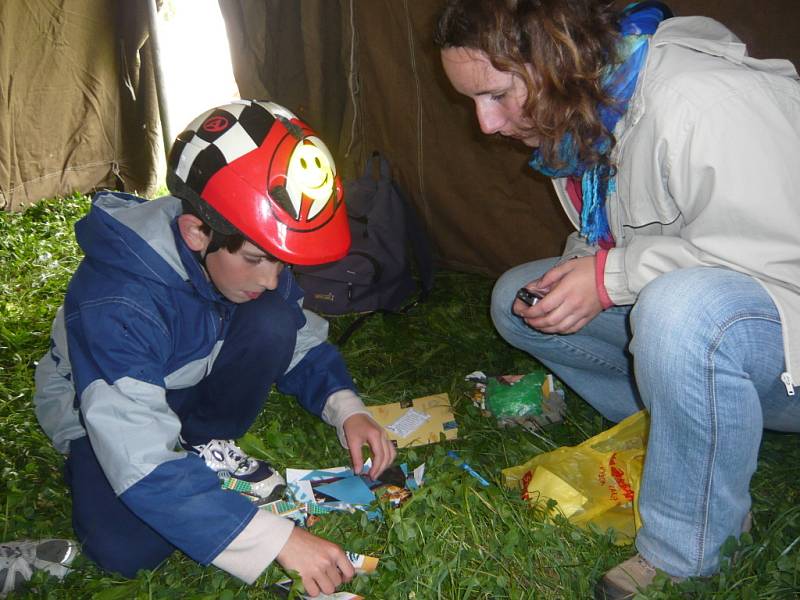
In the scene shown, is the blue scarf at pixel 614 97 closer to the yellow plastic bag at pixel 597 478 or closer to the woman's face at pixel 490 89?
the woman's face at pixel 490 89

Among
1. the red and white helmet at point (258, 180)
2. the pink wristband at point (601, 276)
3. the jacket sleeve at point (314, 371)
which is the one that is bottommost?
the jacket sleeve at point (314, 371)

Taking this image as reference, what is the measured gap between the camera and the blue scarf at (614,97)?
1.77 meters

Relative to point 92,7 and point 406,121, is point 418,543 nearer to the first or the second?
point 406,121

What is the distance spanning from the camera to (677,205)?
181 cm

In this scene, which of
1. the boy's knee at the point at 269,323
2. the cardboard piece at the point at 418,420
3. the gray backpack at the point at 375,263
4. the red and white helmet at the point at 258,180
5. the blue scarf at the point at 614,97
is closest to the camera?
the blue scarf at the point at 614,97

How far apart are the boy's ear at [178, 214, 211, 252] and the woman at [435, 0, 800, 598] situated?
0.79 metres

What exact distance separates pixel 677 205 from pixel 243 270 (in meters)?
1.14

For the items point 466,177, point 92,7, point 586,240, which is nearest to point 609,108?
point 586,240

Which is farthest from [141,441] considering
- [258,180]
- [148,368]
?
[258,180]

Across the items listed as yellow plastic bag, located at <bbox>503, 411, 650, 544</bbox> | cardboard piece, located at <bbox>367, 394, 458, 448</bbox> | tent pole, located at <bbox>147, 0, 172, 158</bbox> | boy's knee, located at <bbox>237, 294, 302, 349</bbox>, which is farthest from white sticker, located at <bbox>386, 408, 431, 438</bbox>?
tent pole, located at <bbox>147, 0, 172, 158</bbox>

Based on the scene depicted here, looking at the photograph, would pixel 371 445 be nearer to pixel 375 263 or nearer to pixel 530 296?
pixel 530 296

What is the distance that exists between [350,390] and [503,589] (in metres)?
0.86

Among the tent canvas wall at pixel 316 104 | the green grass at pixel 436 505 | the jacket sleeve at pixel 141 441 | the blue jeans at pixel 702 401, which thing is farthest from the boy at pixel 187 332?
the tent canvas wall at pixel 316 104

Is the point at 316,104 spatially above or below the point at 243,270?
above
